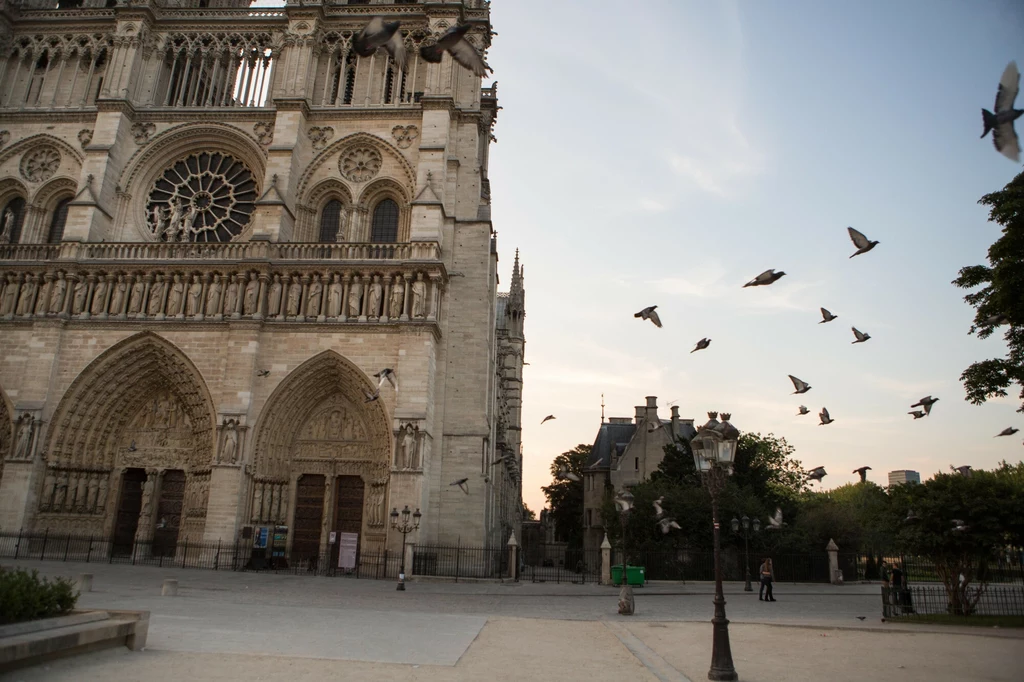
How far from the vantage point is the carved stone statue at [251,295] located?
24.7 metres

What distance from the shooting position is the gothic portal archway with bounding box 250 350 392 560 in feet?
78.9

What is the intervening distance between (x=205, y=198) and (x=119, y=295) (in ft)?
18.8

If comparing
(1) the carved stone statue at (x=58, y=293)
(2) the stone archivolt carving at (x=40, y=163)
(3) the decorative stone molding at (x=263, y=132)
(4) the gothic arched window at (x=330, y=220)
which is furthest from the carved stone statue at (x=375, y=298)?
(2) the stone archivolt carving at (x=40, y=163)

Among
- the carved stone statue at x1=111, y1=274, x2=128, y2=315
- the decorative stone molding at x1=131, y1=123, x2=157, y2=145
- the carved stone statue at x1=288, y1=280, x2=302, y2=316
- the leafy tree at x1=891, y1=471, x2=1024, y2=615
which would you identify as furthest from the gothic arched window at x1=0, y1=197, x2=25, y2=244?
the leafy tree at x1=891, y1=471, x2=1024, y2=615

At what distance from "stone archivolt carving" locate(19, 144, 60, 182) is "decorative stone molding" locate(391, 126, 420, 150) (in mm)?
13762

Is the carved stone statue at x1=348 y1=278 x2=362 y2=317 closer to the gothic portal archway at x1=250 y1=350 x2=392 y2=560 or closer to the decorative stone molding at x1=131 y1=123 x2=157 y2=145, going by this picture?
the gothic portal archway at x1=250 y1=350 x2=392 y2=560

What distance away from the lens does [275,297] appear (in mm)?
24984

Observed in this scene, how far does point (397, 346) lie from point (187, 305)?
25.1 ft

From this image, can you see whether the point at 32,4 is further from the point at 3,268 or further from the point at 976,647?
the point at 976,647

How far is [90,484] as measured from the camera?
24.9m

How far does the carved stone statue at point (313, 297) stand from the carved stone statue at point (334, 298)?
34 cm

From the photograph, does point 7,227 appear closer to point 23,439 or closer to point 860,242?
point 23,439

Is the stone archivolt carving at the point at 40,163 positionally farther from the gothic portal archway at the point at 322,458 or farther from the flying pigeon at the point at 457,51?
the flying pigeon at the point at 457,51

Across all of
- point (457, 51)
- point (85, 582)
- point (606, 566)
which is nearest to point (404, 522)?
point (606, 566)
